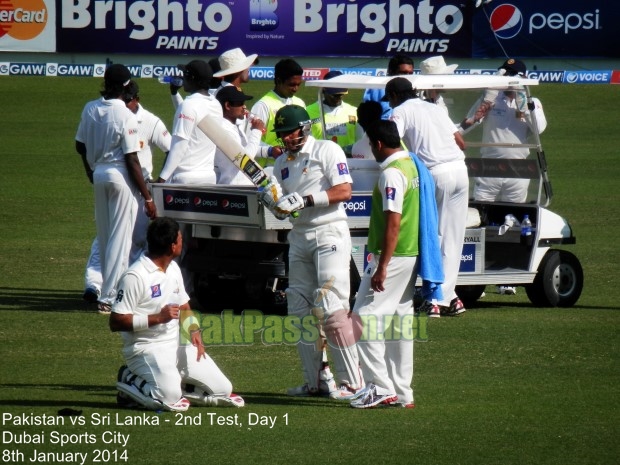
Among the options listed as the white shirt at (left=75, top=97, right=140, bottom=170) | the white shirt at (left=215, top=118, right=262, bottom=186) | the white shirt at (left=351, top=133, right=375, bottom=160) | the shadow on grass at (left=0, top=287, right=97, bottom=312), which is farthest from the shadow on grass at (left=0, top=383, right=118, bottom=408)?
the white shirt at (left=351, top=133, right=375, bottom=160)

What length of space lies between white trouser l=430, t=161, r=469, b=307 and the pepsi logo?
2239 centimetres

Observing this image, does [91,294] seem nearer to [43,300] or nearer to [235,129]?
[43,300]

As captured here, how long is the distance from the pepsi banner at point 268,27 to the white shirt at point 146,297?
87.2 ft

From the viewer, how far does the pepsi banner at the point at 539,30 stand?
3397cm

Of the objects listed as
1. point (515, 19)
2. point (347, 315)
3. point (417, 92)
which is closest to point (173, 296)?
point (347, 315)

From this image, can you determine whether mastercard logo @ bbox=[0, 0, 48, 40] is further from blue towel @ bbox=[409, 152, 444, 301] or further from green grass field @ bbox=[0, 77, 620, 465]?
blue towel @ bbox=[409, 152, 444, 301]

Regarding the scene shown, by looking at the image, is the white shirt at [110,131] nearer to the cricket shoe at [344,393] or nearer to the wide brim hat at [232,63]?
the wide brim hat at [232,63]

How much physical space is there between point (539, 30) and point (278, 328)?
78.3 feet

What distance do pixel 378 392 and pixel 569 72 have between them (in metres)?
27.2

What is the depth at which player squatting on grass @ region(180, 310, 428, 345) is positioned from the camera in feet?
28.2

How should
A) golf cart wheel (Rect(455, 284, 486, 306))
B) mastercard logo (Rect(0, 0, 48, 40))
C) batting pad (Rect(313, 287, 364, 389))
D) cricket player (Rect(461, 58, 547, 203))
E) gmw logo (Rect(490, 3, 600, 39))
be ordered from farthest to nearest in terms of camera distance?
gmw logo (Rect(490, 3, 600, 39)) < mastercard logo (Rect(0, 0, 48, 40)) < golf cart wheel (Rect(455, 284, 486, 306)) < cricket player (Rect(461, 58, 547, 203)) < batting pad (Rect(313, 287, 364, 389))

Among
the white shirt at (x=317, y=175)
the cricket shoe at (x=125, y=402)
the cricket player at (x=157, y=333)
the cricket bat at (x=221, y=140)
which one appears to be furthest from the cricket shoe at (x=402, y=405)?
the cricket bat at (x=221, y=140)

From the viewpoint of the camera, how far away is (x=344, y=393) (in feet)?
29.7

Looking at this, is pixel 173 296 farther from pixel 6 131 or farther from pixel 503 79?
pixel 6 131
